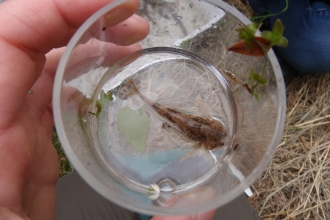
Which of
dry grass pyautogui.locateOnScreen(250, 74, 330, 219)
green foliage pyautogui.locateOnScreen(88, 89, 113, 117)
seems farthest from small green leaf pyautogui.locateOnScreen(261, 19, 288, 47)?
dry grass pyautogui.locateOnScreen(250, 74, 330, 219)

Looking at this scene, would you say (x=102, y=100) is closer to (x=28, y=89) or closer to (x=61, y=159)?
(x=28, y=89)

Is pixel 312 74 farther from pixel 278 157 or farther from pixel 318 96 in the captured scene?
pixel 278 157

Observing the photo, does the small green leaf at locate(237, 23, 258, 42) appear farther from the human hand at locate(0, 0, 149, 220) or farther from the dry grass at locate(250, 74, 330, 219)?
the dry grass at locate(250, 74, 330, 219)

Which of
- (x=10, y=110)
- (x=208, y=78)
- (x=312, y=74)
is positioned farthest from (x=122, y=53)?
(x=312, y=74)

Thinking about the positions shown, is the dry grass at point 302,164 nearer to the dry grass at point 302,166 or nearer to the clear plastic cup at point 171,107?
the dry grass at point 302,166

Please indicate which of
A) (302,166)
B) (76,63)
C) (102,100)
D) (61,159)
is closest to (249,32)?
(76,63)
